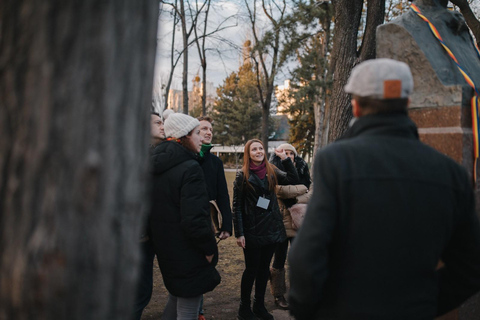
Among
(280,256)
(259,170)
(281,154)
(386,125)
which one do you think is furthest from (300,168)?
(386,125)

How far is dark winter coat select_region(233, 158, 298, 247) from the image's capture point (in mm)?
4250

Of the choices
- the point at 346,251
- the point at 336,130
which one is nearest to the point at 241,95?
the point at 336,130

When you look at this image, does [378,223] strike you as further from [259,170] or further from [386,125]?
[259,170]

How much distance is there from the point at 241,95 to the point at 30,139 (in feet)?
142

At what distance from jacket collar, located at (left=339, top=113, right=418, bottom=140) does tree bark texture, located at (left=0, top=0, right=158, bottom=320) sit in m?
1.04

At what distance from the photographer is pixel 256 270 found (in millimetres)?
4320

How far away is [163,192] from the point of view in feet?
10.1

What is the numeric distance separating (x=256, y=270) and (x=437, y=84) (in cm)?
257

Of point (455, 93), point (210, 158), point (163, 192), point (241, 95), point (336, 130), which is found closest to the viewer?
point (455, 93)

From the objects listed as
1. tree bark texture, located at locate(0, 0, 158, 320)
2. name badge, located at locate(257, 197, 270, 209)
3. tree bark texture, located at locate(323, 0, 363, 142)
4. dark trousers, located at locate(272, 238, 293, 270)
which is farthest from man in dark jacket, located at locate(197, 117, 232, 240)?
tree bark texture, located at locate(323, 0, 363, 142)

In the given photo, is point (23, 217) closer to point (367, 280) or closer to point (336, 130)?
point (367, 280)

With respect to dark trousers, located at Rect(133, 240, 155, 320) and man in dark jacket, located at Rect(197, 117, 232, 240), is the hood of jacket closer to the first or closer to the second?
dark trousers, located at Rect(133, 240, 155, 320)

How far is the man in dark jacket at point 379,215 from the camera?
5.29ft

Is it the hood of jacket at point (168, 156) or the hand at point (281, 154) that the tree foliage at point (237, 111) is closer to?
the hand at point (281, 154)
